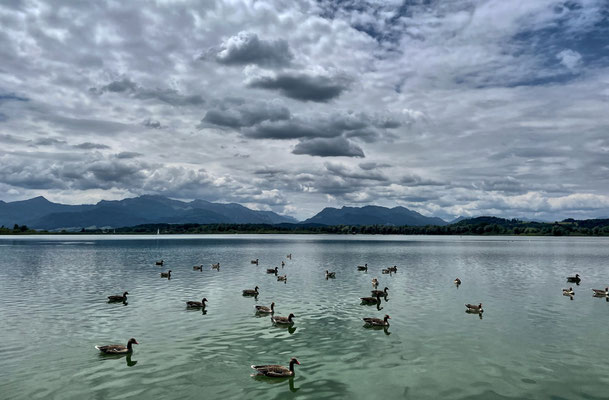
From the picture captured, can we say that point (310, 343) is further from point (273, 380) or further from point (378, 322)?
point (378, 322)

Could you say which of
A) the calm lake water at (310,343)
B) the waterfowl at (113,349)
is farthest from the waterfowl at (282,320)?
the waterfowl at (113,349)

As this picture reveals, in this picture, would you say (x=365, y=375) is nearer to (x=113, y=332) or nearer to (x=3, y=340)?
(x=113, y=332)

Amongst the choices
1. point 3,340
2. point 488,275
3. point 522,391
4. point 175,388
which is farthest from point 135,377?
point 488,275

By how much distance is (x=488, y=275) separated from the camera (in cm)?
7031

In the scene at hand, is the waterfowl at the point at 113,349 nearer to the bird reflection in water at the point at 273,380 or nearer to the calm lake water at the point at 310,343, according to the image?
the calm lake water at the point at 310,343

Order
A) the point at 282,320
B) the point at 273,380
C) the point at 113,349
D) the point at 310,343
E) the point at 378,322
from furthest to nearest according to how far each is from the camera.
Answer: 1. the point at 282,320
2. the point at 378,322
3. the point at 310,343
4. the point at 113,349
5. the point at 273,380

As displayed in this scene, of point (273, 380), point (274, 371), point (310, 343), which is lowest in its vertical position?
point (273, 380)

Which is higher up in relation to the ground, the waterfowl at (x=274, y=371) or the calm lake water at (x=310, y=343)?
the waterfowl at (x=274, y=371)

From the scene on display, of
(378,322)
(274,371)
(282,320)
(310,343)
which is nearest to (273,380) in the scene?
(274,371)

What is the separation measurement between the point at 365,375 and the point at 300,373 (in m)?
3.63

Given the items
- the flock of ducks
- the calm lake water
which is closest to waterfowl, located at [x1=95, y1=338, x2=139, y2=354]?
the flock of ducks

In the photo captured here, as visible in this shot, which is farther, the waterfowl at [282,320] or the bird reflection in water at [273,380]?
the waterfowl at [282,320]

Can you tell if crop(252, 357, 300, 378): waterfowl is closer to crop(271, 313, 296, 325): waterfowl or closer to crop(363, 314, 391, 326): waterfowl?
crop(271, 313, 296, 325): waterfowl

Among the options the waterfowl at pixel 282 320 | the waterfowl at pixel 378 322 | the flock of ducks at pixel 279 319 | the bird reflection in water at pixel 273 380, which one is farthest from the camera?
the waterfowl at pixel 282 320
